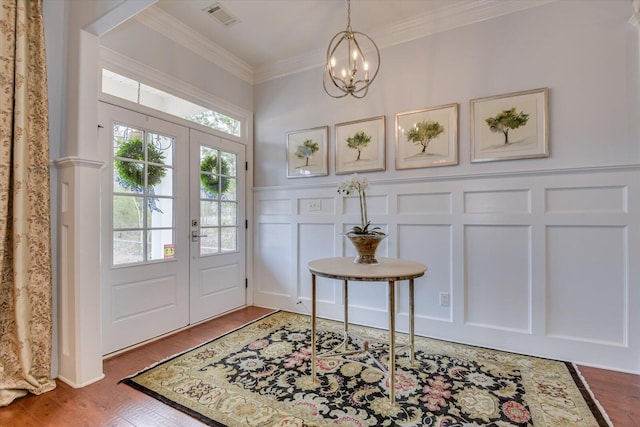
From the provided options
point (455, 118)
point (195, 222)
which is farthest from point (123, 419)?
point (455, 118)

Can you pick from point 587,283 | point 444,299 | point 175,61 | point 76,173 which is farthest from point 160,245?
point 587,283

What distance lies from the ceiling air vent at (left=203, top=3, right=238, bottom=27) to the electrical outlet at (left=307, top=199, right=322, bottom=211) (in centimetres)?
190

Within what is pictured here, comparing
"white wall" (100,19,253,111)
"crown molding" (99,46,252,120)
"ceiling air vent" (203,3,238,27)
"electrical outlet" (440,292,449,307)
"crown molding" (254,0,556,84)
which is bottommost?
"electrical outlet" (440,292,449,307)

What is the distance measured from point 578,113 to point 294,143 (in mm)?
2571

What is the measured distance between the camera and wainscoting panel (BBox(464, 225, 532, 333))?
2500 mm

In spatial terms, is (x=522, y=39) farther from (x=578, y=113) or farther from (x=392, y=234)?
(x=392, y=234)

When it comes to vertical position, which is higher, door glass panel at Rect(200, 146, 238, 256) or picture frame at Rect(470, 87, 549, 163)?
picture frame at Rect(470, 87, 549, 163)

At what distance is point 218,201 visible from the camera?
3.44m

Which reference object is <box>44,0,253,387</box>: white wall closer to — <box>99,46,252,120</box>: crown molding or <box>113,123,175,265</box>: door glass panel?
<box>99,46,252,120</box>: crown molding

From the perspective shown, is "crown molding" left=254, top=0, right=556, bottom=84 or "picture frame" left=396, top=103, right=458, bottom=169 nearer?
"crown molding" left=254, top=0, right=556, bottom=84

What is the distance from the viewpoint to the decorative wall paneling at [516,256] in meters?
2.23

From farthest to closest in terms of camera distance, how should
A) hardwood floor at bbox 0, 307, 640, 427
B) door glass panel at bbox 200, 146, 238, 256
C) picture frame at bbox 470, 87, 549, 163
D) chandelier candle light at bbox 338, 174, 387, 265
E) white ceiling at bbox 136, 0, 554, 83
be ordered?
1. door glass panel at bbox 200, 146, 238, 256
2. white ceiling at bbox 136, 0, 554, 83
3. picture frame at bbox 470, 87, 549, 163
4. chandelier candle light at bbox 338, 174, 387, 265
5. hardwood floor at bbox 0, 307, 640, 427

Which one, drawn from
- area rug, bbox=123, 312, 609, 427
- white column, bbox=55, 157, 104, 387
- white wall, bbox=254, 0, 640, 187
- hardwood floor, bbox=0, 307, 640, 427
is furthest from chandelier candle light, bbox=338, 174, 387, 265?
white column, bbox=55, 157, 104, 387

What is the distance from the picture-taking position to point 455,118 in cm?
273
